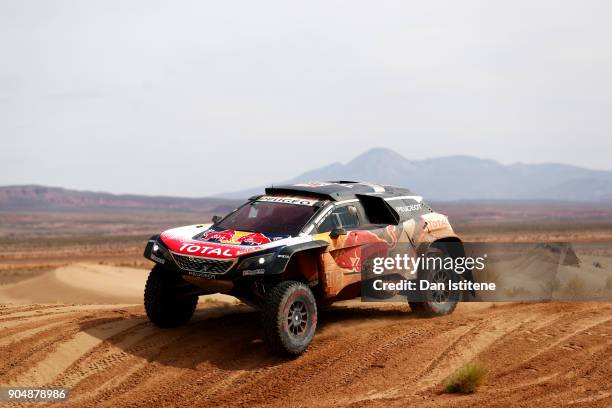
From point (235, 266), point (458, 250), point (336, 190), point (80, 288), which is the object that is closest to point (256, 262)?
point (235, 266)

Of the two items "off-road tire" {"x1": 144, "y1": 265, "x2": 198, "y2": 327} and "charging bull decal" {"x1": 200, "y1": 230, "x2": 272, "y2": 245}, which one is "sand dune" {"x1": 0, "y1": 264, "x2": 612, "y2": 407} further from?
"charging bull decal" {"x1": 200, "y1": 230, "x2": 272, "y2": 245}

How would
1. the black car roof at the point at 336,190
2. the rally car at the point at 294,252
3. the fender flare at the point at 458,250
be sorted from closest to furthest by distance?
the rally car at the point at 294,252
the black car roof at the point at 336,190
the fender flare at the point at 458,250

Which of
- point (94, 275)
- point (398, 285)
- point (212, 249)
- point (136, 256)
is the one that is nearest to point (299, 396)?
point (212, 249)

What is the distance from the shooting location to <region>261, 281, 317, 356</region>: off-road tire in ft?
25.4

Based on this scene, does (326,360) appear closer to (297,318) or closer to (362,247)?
(297,318)

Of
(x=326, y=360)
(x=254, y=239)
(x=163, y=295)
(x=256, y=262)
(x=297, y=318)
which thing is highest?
(x=254, y=239)

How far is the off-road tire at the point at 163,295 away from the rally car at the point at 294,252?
1cm

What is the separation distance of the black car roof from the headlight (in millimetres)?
1657

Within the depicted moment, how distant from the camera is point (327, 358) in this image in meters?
7.97

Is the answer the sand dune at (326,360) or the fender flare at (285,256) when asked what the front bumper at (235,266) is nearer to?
the fender flare at (285,256)

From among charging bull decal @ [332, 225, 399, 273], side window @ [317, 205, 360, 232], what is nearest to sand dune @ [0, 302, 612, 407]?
charging bull decal @ [332, 225, 399, 273]

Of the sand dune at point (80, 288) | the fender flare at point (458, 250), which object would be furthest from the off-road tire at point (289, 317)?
the sand dune at point (80, 288)

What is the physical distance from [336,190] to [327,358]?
2.55 metres

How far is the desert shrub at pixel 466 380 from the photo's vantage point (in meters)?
6.86
